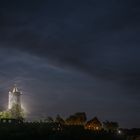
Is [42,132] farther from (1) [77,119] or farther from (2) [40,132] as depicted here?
(1) [77,119]

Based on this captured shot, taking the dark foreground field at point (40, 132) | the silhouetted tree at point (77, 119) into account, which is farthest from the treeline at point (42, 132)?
the silhouetted tree at point (77, 119)

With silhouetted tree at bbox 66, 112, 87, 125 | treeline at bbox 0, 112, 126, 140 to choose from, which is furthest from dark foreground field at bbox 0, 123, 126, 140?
silhouetted tree at bbox 66, 112, 87, 125

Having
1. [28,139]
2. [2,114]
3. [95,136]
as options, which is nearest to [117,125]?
[2,114]

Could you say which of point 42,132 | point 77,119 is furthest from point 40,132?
point 77,119

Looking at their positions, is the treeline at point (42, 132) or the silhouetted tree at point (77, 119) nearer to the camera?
the treeline at point (42, 132)

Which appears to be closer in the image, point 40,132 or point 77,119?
point 40,132

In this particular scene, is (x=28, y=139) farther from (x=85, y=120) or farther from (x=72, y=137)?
(x=85, y=120)

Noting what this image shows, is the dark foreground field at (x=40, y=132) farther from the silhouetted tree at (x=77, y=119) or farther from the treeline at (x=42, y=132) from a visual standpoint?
the silhouetted tree at (x=77, y=119)

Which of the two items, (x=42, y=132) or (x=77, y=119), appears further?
(x=77, y=119)

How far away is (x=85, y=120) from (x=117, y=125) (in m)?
17.7

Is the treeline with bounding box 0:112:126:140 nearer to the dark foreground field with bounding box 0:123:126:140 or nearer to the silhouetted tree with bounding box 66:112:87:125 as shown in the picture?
the dark foreground field with bounding box 0:123:126:140

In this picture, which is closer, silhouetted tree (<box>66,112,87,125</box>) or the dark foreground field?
the dark foreground field

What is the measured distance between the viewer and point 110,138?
87.1m

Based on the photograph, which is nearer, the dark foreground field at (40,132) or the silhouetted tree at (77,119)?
the dark foreground field at (40,132)
